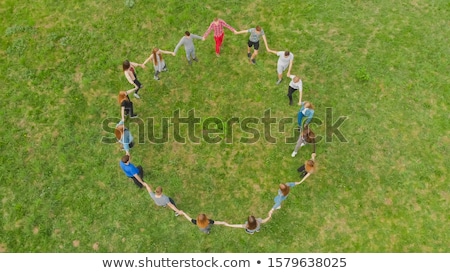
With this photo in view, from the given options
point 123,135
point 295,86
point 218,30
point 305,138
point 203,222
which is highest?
point 218,30

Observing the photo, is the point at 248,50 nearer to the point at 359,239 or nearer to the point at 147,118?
the point at 147,118

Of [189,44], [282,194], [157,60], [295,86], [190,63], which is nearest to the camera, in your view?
[282,194]

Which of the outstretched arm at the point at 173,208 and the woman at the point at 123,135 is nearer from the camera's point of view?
the outstretched arm at the point at 173,208

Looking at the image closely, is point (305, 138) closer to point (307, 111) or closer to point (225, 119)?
point (307, 111)

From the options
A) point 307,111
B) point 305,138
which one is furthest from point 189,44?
point 305,138

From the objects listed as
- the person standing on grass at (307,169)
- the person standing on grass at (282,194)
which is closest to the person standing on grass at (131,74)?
the person standing on grass at (282,194)

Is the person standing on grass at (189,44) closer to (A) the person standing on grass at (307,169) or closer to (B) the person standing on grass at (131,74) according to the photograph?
(B) the person standing on grass at (131,74)

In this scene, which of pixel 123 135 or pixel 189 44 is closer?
pixel 123 135
